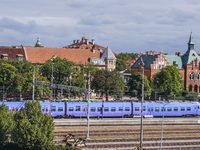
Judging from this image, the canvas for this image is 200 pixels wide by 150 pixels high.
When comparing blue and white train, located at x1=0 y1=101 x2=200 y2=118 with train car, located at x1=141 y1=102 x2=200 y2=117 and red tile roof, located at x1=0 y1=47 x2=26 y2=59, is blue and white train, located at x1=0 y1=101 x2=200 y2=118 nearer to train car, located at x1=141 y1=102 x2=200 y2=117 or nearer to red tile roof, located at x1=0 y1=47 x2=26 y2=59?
train car, located at x1=141 y1=102 x2=200 y2=117

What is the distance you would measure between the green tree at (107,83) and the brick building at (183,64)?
105ft

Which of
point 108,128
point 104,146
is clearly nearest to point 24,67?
point 108,128

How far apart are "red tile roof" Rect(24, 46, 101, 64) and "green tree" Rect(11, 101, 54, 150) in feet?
214

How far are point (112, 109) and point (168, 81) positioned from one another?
39.4 metres

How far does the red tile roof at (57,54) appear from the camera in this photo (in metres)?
114

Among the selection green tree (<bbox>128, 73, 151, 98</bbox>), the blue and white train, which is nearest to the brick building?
green tree (<bbox>128, 73, 151, 98</bbox>)

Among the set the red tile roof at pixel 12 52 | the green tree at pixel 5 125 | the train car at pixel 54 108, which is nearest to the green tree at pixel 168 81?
the red tile roof at pixel 12 52

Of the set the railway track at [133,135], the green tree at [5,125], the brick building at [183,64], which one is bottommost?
the railway track at [133,135]

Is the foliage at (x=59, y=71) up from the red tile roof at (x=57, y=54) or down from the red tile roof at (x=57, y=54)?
down

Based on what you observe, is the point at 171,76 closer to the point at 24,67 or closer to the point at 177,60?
the point at 177,60

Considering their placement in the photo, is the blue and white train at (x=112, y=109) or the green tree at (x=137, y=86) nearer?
the blue and white train at (x=112, y=109)

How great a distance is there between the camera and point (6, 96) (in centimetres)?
9100

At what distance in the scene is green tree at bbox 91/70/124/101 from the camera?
94562 mm

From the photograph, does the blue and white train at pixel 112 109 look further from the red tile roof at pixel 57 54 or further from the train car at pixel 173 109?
the red tile roof at pixel 57 54
